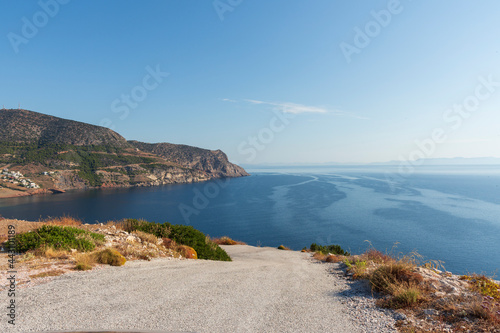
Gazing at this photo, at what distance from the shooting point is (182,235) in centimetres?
1398

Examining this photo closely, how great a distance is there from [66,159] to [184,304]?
16520cm

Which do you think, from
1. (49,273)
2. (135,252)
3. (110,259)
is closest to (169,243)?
(135,252)

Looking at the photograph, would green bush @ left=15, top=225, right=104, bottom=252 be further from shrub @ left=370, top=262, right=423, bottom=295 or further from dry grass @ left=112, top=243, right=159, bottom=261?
shrub @ left=370, top=262, right=423, bottom=295

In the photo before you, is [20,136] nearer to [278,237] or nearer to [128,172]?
[128,172]

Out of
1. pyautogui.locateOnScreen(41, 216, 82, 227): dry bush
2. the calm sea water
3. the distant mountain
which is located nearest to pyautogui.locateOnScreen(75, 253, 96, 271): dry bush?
→ pyautogui.locateOnScreen(41, 216, 82, 227): dry bush

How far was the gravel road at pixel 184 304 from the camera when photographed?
4.55 metres

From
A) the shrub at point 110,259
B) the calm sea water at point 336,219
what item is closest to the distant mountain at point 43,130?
the calm sea water at point 336,219

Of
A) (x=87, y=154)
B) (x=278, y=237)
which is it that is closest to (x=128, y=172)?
(x=87, y=154)

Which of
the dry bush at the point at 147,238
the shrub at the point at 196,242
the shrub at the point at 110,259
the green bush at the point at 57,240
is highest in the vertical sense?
the green bush at the point at 57,240

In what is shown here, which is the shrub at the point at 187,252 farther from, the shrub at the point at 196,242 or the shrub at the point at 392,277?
the shrub at the point at 392,277

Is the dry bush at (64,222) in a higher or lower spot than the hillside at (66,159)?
lower

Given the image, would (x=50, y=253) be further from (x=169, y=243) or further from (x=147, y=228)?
(x=147, y=228)

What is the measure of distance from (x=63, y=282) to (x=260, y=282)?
552 cm

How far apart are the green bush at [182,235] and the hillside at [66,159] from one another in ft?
412
